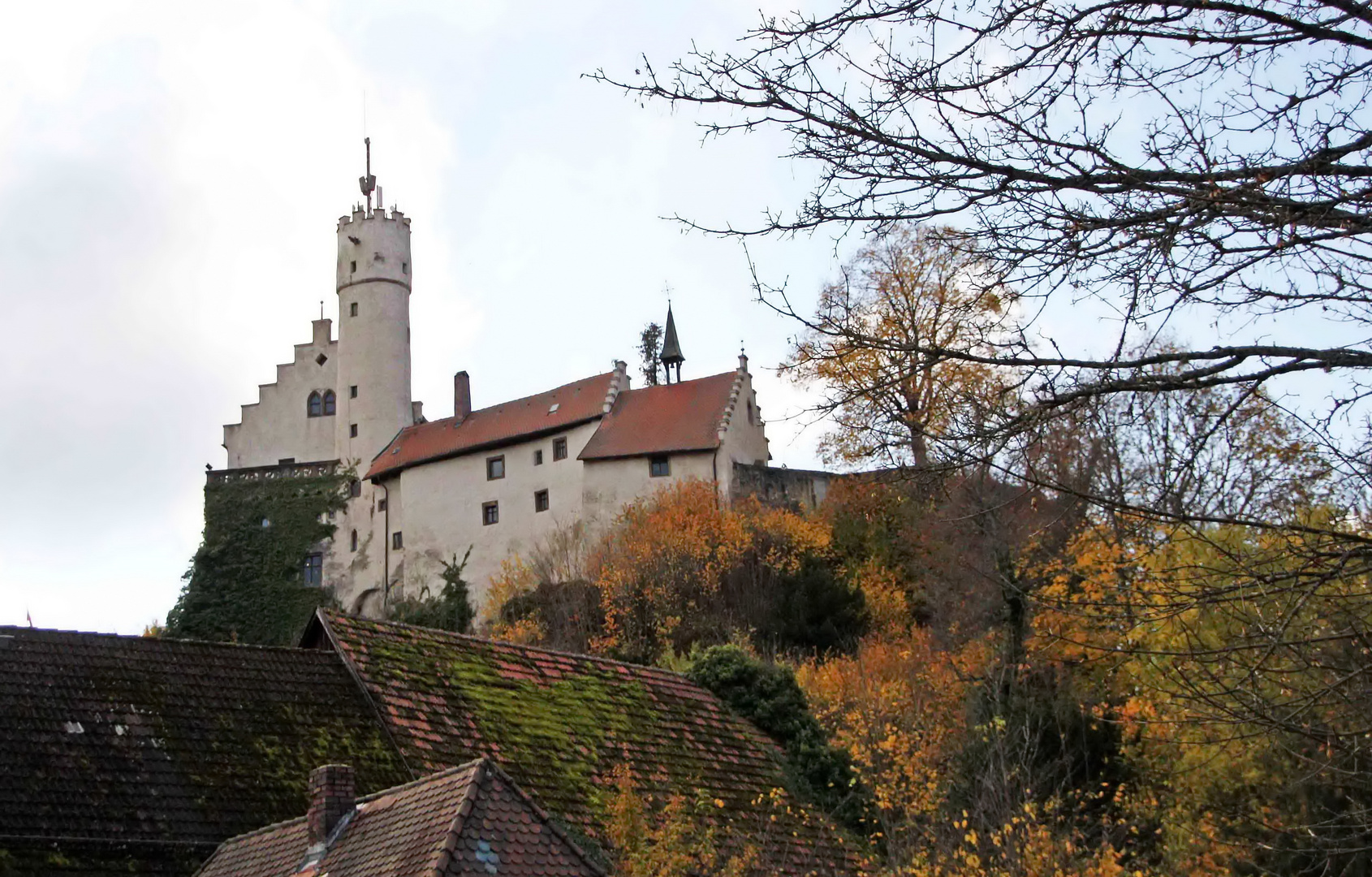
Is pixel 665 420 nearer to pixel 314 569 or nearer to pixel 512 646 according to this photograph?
pixel 314 569

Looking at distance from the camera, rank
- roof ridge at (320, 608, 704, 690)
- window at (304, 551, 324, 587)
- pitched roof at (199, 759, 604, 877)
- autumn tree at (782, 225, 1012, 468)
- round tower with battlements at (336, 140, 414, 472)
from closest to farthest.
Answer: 1. autumn tree at (782, 225, 1012, 468)
2. pitched roof at (199, 759, 604, 877)
3. roof ridge at (320, 608, 704, 690)
4. window at (304, 551, 324, 587)
5. round tower with battlements at (336, 140, 414, 472)

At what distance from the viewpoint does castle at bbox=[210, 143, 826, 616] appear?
182 feet

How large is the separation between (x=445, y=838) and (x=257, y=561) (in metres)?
48.8

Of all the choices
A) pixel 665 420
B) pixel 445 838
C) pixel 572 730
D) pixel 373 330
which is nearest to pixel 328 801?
pixel 445 838

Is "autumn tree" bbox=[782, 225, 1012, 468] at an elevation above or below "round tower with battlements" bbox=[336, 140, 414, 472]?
below

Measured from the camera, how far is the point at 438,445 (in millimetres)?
61438

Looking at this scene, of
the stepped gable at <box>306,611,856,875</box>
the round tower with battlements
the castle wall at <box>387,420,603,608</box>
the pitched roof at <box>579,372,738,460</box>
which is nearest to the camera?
the stepped gable at <box>306,611,856,875</box>

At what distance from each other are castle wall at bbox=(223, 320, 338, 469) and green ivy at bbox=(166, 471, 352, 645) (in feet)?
8.60

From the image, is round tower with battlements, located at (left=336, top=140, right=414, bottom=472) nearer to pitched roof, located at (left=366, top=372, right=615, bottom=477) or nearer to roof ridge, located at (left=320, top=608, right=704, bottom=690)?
pitched roof, located at (left=366, top=372, right=615, bottom=477)

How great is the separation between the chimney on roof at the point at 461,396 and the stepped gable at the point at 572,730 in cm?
4014

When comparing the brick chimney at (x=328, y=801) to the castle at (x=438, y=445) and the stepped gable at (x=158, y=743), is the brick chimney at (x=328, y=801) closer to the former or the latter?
the stepped gable at (x=158, y=743)

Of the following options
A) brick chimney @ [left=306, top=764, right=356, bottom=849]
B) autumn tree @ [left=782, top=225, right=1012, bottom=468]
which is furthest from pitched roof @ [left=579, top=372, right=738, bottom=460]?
autumn tree @ [left=782, top=225, right=1012, bottom=468]

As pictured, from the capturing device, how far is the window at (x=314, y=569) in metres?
61.8

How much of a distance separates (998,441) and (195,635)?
54961 millimetres
